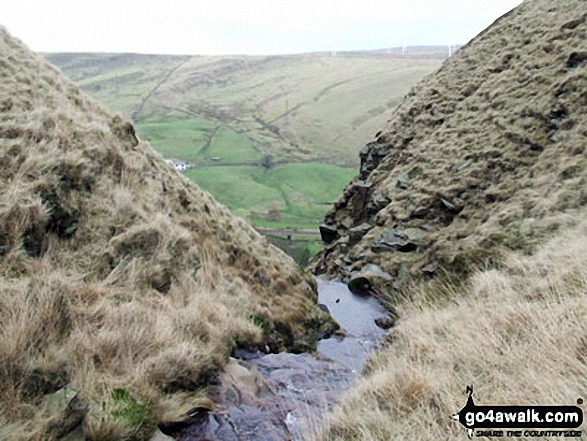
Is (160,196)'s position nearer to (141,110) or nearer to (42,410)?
(42,410)

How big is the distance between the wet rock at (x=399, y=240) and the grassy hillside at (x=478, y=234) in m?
0.08

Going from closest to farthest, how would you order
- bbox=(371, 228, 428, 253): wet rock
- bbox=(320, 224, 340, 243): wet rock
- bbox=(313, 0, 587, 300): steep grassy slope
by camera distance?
1. bbox=(313, 0, 587, 300): steep grassy slope
2. bbox=(371, 228, 428, 253): wet rock
3. bbox=(320, 224, 340, 243): wet rock

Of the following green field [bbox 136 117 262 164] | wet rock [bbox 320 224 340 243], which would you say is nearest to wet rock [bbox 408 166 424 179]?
→ wet rock [bbox 320 224 340 243]

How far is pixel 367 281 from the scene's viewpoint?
18016 mm

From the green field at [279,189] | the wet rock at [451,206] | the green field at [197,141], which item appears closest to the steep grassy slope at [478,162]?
the wet rock at [451,206]

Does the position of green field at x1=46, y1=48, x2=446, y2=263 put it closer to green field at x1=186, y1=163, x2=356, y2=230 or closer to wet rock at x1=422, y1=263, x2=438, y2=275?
green field at x1=186, y1=163, x2=356, y2=230

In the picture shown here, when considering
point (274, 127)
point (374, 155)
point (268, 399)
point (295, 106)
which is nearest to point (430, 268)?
point (268, 399)

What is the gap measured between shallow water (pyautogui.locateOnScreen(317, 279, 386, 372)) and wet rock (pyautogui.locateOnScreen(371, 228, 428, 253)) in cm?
272

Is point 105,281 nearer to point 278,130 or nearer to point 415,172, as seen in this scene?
point 415,172

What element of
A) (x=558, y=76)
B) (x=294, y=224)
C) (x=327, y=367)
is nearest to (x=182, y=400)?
(x=327, y=367)

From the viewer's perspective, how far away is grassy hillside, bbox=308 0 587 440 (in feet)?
14.4

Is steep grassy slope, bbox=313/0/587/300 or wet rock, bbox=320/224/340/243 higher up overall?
steep grassy slope, bbox=313/0/587/300

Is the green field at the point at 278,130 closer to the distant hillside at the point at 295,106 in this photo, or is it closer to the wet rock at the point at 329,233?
the distant hillside at the point at 295,106

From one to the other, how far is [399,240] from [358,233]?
468cm
